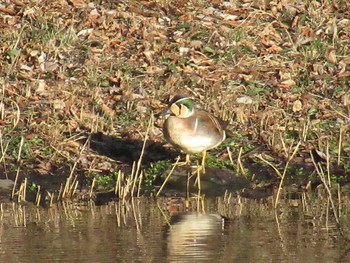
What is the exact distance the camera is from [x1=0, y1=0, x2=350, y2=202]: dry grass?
12242mm

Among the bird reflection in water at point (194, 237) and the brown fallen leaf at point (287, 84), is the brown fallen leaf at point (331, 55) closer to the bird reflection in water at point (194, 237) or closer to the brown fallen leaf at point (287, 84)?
the brown fallen leaf at point (287, 84)

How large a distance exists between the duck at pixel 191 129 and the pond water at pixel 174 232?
0.89 meters

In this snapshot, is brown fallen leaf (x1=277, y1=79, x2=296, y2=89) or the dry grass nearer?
the dry grass

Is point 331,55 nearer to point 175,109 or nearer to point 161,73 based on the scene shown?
point 161,73

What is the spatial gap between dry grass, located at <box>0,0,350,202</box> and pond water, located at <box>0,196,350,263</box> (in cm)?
78

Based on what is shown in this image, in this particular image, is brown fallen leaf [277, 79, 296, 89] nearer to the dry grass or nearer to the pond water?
the dry grass

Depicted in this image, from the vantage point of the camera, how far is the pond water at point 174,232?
319 inches

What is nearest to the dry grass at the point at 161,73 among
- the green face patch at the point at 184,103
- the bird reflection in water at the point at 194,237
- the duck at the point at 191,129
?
the duck at the point at 191,129

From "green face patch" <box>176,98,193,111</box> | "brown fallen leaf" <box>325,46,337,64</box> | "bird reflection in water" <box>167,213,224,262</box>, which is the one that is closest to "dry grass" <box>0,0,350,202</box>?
"brown fallen leaf" <box>325,46,337,64</box>

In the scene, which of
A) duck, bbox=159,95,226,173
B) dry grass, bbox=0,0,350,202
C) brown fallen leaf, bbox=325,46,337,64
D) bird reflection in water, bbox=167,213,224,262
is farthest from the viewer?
brown fallen leaf, bbox=325,46,337,64

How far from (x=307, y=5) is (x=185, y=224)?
7373 mm

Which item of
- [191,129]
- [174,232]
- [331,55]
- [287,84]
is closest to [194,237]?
[174,232]

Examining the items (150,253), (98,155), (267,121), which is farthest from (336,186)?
(150,253)

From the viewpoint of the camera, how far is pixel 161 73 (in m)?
14.1
